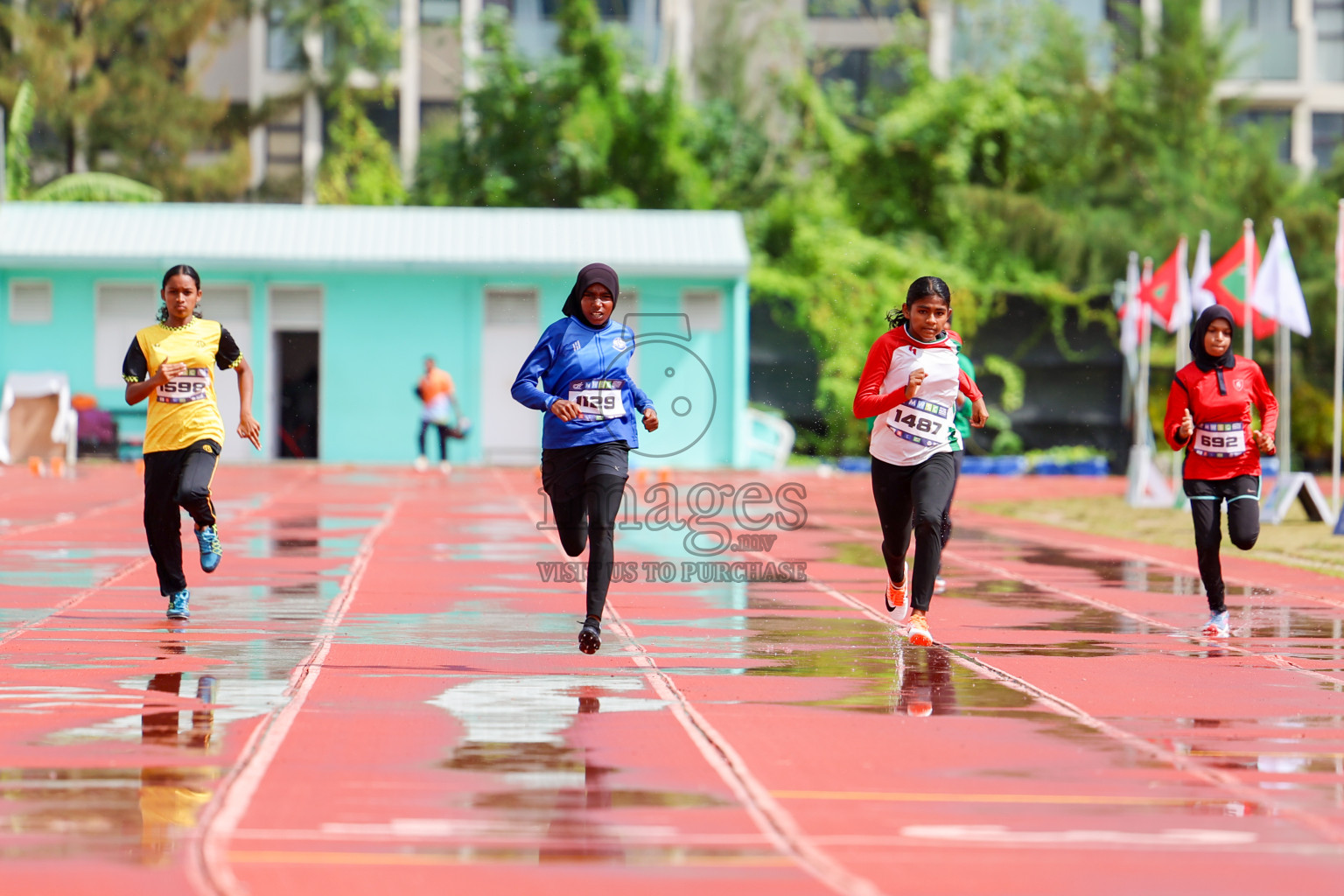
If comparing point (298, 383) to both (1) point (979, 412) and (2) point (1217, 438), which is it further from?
(1) point (979, 412)

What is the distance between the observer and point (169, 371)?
10547 millimetres

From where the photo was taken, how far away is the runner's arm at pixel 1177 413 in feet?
35.7

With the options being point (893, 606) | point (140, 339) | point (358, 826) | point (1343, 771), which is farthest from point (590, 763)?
point (140, 339)

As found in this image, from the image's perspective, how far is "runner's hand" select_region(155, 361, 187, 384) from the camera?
10539 mm

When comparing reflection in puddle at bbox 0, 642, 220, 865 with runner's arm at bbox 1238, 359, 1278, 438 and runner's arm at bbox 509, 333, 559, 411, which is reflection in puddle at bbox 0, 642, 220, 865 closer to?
runner's arm at bbox 509, 333, 559, 411

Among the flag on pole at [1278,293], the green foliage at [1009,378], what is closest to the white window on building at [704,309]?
the green foliage at [1009,378]

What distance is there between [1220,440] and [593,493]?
378 cm

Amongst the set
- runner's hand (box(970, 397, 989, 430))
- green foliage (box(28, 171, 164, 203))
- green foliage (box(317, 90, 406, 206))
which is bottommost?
runner's hand (box(970, 397, 989, 430))

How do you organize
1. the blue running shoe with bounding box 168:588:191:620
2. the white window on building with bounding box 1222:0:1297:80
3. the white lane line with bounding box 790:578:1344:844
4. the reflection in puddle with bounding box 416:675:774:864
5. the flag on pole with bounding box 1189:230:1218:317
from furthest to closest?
1. the white window on building with bounding box 1222:0:1297:80
2. the flag on pole with bounding box 1189:230:1218:317
3. the blue running shoe with bounding box 168:588:191:620
4. the white lane line with bounding box 790:578:1344:844
5. the reflection in puddle with bounding box 416:675:774:864

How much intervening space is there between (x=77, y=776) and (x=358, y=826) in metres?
1.24

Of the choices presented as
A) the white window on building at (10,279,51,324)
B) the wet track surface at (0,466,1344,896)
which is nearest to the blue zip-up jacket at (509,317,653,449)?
the wet track surface at (0,466,1344,896)

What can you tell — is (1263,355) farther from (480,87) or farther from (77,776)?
(77,776)

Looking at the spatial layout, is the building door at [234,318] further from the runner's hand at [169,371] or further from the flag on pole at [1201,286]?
the runner's hand at [169,371]

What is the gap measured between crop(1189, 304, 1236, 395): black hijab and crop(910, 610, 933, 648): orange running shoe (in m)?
2.32
